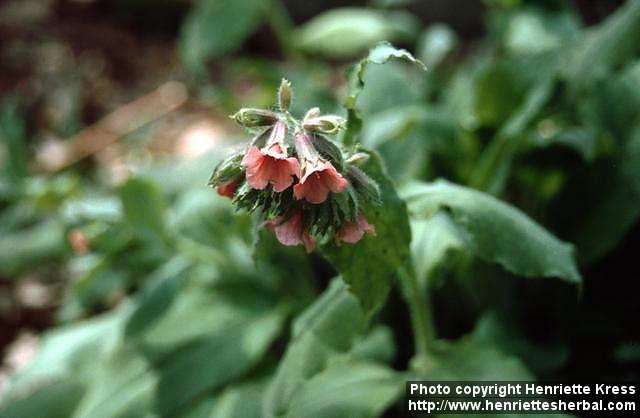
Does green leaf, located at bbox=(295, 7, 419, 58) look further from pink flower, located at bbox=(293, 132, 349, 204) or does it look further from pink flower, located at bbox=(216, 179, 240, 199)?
pink flower, located at bbox=(293, 132, 349, 204)

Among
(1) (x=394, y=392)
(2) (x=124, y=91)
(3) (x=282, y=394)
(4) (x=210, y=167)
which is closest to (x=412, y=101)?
(4) (x=210, y=167)

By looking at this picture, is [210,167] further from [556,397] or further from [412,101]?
[556,397]

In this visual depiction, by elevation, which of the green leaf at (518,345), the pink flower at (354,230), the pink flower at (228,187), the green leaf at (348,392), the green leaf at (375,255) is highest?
the pink flower at (228,187)

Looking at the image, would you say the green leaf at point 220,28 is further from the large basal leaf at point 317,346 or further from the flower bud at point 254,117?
the flower bud at point 254,117

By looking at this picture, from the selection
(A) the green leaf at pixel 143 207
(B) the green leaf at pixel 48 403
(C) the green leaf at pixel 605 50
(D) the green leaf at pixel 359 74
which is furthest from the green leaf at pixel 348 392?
(C) the green leaf at pixel 605 50

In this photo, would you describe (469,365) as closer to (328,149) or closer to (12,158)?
(328,149)

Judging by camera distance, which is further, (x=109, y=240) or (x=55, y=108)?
(x=55, y=108)

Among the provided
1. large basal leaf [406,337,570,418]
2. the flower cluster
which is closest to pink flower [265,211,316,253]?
the flower cluster
